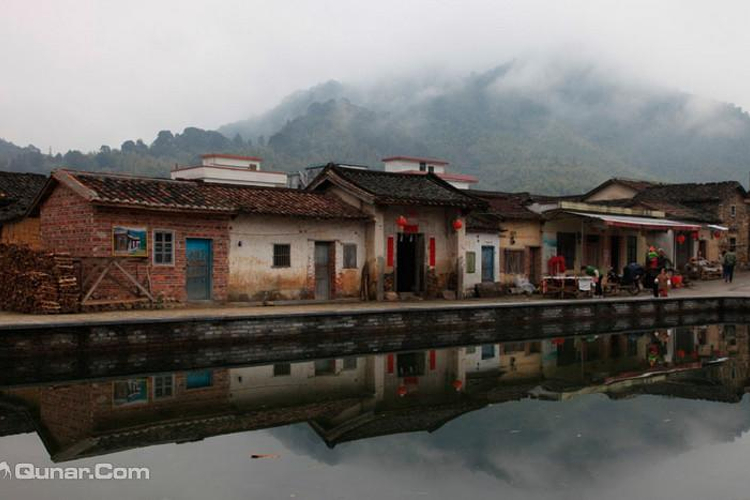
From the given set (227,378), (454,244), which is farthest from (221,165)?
(227,378)

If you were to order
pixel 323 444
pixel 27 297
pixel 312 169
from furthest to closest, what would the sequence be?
pixel 312 169 → pixel 27 297 → pixel 323 444

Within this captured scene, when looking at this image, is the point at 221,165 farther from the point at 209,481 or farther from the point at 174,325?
the point at 209,481

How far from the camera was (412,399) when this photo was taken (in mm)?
11312

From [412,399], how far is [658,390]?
170 inches

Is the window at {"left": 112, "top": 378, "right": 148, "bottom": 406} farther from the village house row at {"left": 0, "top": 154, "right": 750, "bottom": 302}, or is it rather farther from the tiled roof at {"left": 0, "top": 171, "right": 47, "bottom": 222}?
the tiled roof at {"left": 0, "top": 171, "right": 47, "bottom": 222}

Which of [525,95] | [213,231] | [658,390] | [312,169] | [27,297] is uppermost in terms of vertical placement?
[525,95]

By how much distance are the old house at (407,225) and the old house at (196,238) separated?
0.52m

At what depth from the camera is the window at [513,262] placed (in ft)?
85.4

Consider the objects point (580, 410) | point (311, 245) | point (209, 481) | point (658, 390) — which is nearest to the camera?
point (209, 481)

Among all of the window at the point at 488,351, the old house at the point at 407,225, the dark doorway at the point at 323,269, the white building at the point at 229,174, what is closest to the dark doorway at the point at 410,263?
the old house at the point at 407,225

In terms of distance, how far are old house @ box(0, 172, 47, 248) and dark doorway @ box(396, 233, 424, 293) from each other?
33.7 feet

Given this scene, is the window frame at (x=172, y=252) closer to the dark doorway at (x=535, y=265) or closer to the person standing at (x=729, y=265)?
the dark doorway at (x=535, y=265)

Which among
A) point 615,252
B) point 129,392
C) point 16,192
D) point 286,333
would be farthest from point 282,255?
point 615,252

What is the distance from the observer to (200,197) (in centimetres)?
1831
